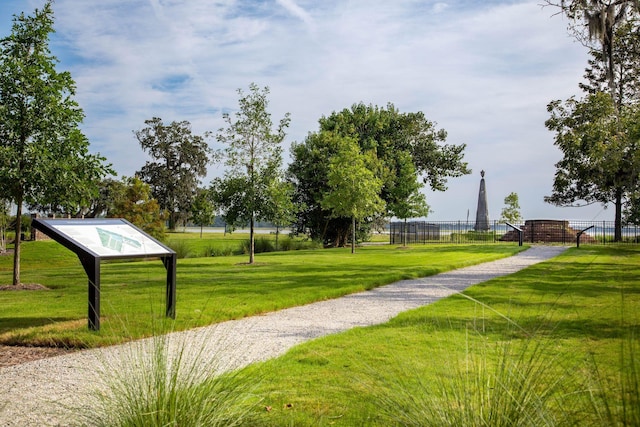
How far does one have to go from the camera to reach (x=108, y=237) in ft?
26.9

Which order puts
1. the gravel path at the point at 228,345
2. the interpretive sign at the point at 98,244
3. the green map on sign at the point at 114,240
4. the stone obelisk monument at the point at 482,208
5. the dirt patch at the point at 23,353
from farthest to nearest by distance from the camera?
1. the stone obelisk monument at the point at 482,208
2. the green map on sign at the point at 114,240
3. the interpretive sign at the point at 98,244
4. the dirt patch at the point at 23,353
5. the gravel path at the point at 228,345

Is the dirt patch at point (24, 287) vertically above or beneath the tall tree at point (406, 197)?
beneath

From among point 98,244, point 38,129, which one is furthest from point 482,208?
point 98,244

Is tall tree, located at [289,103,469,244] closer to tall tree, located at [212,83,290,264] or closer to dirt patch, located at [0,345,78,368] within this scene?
tall tree, located at [212,83,290,264]

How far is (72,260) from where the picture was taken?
25.9 metres

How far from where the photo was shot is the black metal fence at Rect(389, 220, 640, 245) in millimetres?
37312

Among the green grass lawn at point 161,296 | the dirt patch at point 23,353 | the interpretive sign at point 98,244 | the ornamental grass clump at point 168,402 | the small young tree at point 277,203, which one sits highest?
the small young tree at point 277,203

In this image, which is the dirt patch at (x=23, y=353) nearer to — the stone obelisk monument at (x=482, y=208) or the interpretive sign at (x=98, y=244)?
the interpretive sign at (x=98, y=244)

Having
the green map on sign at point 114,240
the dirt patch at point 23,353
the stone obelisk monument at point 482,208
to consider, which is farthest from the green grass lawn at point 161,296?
→ the stone obelisk monument at point 482,208

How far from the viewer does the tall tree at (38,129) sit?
12312 mm

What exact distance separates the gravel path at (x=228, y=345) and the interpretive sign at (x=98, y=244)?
1054 millimetres

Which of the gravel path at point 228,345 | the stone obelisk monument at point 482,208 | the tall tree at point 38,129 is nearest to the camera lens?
the gravel path at point 228,345

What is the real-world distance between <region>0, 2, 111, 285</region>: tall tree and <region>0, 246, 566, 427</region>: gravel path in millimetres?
6573

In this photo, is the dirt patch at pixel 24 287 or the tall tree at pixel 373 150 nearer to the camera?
the dirt patch at pixel 24 287
